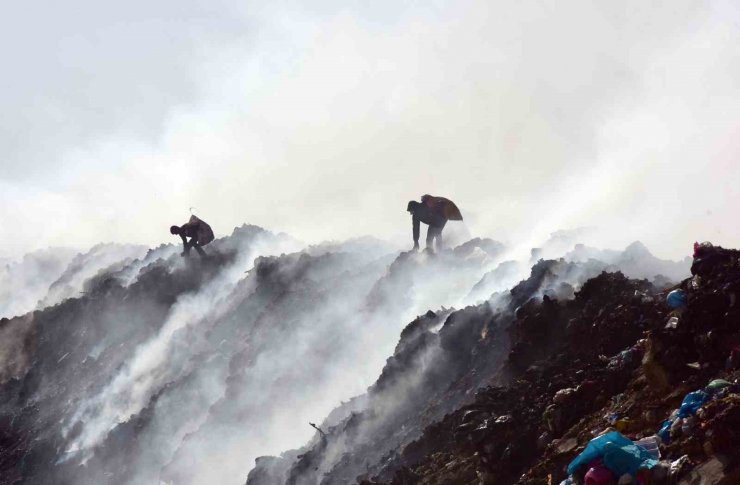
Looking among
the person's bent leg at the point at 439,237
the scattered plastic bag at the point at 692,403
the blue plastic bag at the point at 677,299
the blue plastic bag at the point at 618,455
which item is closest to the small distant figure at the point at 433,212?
the person's bent leg at the point at 439,237

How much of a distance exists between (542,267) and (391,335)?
28.7ft

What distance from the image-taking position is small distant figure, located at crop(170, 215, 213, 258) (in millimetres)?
40812

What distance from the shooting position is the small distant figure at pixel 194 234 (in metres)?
40.8

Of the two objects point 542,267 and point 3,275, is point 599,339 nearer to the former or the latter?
point 542,267

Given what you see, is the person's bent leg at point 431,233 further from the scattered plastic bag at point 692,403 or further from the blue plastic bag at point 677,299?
the scattered plastic bag at point 692,403

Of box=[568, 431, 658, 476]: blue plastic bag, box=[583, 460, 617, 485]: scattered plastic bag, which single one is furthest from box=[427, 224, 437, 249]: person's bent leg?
box=[583, 460, 617, 485]: scattered plastic bag

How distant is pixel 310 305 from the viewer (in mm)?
31984

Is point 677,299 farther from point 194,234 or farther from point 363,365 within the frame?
point 194,234

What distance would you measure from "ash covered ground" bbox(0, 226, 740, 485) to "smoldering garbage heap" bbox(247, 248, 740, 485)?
45mm

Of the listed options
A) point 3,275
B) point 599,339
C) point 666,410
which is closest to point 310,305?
point 599,339

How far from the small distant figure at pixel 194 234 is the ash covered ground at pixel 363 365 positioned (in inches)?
35.9

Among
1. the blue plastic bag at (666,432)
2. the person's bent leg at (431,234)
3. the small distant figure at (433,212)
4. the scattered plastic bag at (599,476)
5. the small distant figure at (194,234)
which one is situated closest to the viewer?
the scattered plastic bag at (599,476)

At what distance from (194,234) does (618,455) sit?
3427 centimetres

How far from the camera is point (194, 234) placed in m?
41.1
